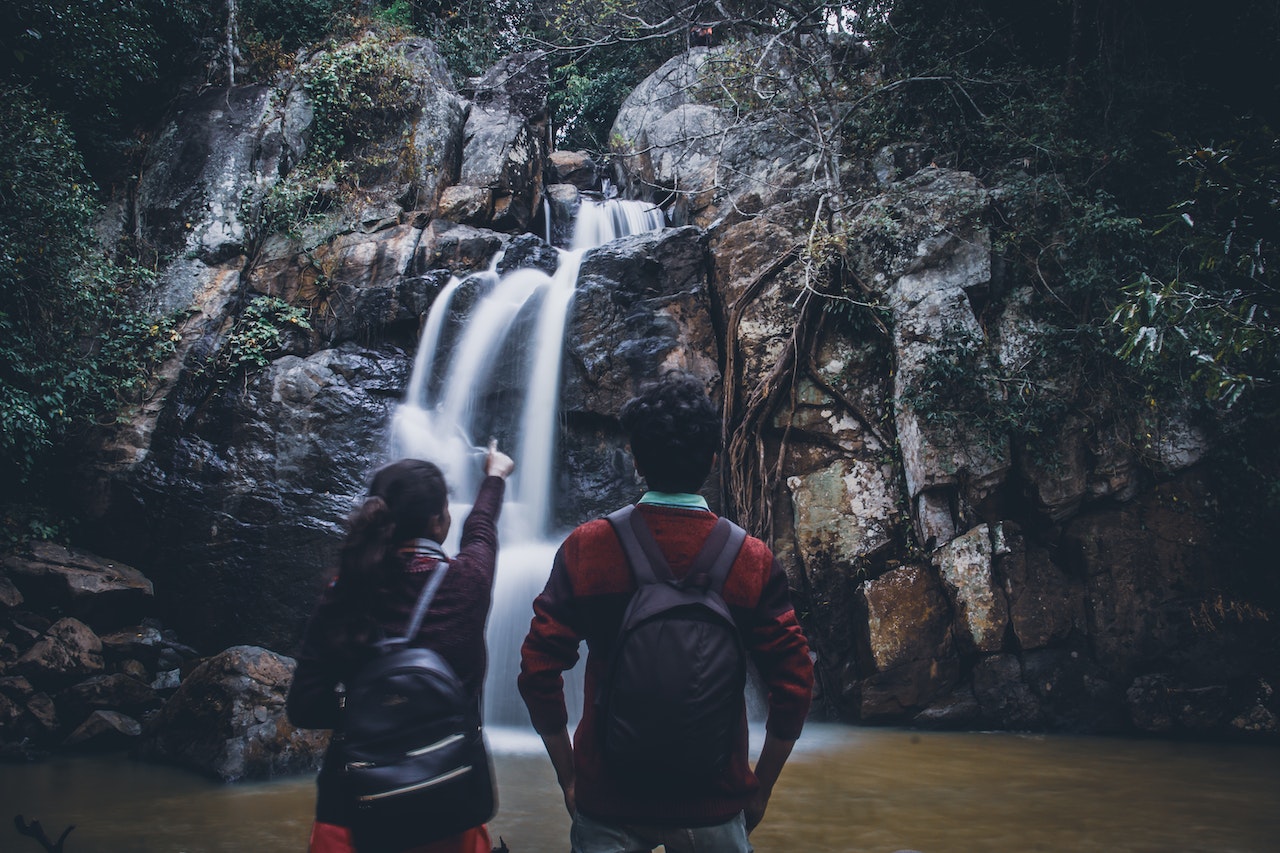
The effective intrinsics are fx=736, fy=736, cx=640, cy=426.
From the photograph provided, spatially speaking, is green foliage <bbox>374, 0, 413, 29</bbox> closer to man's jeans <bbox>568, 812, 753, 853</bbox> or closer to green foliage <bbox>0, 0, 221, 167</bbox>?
green foliage <bbox>0, 0, 221, 167</bbox>

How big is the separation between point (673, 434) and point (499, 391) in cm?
709

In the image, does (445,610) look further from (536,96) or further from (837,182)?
(536,96)

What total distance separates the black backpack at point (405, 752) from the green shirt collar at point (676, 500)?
0.64 meters

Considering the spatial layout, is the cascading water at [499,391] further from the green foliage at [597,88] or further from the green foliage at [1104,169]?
the green foliage at [597,88]

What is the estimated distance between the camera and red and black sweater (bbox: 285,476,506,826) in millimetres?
1777

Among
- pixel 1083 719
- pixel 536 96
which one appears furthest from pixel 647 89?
pixel 1083 719

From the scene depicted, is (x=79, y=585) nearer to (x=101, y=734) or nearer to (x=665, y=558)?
(x=101, y=734)

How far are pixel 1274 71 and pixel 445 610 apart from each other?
958 centimetres

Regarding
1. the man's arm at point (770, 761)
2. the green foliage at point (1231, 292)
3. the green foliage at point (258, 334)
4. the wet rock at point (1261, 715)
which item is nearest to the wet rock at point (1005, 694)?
the wet rock at point (1261, 715)

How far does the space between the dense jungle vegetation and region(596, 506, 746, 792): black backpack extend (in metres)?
4.69

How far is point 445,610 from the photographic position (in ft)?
6.16

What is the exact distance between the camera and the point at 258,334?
9531 mm

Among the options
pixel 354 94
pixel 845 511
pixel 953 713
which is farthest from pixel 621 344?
pixel 354 94

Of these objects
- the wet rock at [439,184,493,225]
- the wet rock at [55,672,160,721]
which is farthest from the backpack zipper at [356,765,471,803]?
the wet rock at [439,184,493,225]
